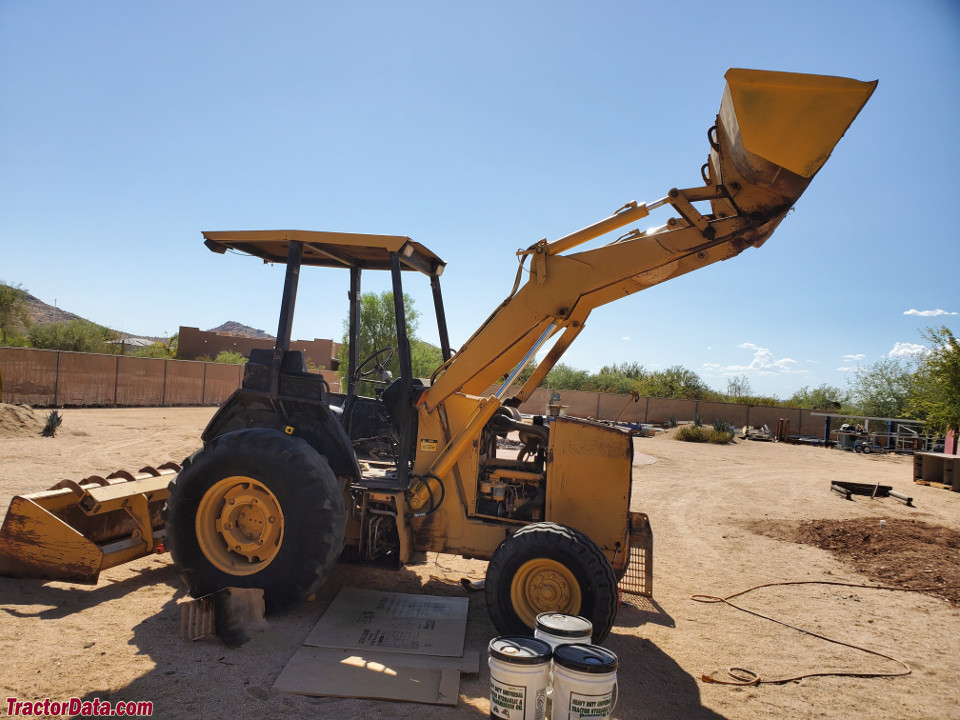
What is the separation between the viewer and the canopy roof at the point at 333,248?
16.5 ft

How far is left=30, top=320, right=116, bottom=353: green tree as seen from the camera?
123 feet

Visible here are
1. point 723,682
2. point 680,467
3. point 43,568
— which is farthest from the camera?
point 680,467

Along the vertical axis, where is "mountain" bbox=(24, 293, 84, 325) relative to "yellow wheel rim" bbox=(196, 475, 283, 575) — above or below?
above

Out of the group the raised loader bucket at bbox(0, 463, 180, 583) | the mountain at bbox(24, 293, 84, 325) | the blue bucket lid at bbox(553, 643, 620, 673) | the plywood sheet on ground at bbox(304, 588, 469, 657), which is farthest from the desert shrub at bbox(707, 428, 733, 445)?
the mountain at bbox(24, 293, 84, 325)

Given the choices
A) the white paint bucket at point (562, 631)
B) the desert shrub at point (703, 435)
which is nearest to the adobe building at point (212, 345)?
the desert shrub at point (703, 435)

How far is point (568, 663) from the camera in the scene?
3.04 meters

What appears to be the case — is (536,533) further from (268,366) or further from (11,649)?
(11,649)

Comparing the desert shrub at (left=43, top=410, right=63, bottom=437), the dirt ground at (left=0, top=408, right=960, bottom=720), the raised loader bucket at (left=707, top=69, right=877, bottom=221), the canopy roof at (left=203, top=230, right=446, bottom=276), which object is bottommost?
the dirt ground at (left=0, top=408, right=960, bottom=720)

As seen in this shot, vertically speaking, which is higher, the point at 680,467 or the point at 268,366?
the point at 268,366

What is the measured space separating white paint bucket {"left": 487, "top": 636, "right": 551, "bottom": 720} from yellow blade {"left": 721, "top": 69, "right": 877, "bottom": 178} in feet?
10.5

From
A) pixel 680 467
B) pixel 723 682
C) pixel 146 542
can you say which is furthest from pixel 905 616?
pixel 680 467

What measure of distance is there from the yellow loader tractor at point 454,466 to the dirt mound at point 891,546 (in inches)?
163

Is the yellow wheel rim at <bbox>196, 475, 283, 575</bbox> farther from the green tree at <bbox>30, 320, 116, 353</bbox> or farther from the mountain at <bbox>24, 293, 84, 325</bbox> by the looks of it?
the mountain at <bbox>24, 293, 84, 325</bbox>

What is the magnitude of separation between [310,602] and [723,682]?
3100mm
